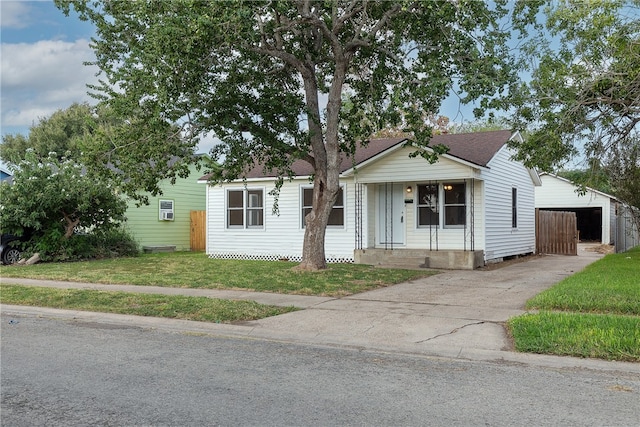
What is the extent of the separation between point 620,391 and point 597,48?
8812 millimetres

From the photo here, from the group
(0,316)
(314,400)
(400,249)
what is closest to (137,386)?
(314,400)

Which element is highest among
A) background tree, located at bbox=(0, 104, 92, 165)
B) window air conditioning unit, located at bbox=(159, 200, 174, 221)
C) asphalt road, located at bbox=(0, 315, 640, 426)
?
background tree, located at bbox=(0, 104, 92, 165)

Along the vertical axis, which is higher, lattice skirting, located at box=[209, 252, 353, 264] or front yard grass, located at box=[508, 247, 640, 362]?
lattice skirting, located at box=[209, 252, 353, 264]

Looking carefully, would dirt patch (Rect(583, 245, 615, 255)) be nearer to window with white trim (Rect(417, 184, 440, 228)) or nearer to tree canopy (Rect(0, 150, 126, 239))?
window with white trim (Rect(417, 184, 440, 228))

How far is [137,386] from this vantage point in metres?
5.39

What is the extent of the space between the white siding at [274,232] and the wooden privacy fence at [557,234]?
989cm

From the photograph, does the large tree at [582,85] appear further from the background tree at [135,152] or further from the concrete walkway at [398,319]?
the background tree at [135,152]

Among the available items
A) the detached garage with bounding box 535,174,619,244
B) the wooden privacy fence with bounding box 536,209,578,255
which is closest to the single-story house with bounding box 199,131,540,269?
the wooden privacy fence with bounding box 536,209,578,255

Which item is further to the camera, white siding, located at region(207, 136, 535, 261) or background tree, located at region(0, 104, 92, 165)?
Answer: background tree, located at region(0, 104, 92, 165)

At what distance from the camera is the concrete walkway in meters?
7.14

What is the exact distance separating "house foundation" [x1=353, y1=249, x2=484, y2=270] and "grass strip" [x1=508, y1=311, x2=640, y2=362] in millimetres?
8734

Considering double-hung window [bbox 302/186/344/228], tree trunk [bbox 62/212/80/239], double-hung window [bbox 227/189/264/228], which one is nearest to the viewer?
double-hung window [bbox 302/186/344/228]

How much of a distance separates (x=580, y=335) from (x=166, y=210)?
878 inches

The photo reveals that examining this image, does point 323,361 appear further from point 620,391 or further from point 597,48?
point 597,48
